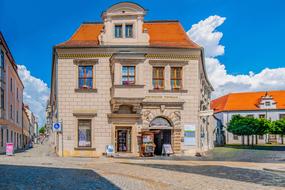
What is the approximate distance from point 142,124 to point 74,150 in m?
5.69

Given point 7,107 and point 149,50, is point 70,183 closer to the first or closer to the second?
point 149,50

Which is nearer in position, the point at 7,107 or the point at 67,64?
the point at 67,64

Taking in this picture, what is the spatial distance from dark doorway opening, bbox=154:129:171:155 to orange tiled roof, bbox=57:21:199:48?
7005mm

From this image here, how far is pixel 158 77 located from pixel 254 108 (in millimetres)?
53753

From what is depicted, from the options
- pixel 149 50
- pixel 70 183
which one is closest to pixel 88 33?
pixel 149 50

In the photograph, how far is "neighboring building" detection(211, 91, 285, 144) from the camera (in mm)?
78500

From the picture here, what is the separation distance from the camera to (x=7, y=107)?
41094 mm

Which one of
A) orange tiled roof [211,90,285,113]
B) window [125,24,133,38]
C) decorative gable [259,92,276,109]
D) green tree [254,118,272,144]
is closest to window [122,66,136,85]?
window [125,24,133,38]

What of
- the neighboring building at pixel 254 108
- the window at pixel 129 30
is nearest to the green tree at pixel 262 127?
the neighboring building at pixel 254 108

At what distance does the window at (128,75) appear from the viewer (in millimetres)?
30391

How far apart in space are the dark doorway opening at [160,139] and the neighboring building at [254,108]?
45.1 metres

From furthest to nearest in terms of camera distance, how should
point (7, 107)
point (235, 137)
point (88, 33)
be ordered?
point (235, 137), point (7, 107), point (88, 33)

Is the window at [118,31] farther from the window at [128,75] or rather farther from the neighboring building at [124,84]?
the window at [128,75]

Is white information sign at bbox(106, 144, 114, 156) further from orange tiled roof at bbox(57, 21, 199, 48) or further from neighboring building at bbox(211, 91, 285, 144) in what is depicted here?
neighboring building at bbox(211, 91, 285, 144)
